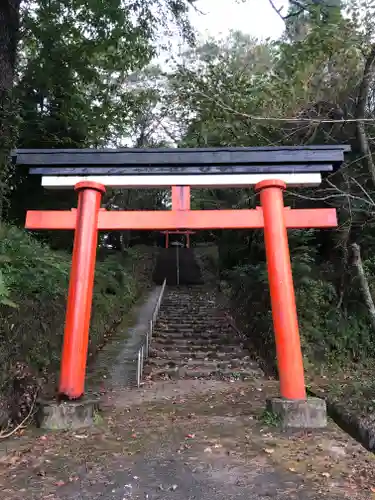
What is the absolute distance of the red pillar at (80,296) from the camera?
18.4ft

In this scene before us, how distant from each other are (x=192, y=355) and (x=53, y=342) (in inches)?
148

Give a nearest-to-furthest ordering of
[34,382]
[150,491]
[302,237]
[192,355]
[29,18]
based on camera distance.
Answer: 1. [150,491]
2. [34,382]
3. [29,18]
4. [192,355]
5. [302,237]

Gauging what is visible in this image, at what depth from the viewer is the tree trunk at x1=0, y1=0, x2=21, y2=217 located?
7965 mm

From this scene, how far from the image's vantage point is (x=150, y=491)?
12.0ft

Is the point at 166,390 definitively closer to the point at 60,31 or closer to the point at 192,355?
the point at 192,355

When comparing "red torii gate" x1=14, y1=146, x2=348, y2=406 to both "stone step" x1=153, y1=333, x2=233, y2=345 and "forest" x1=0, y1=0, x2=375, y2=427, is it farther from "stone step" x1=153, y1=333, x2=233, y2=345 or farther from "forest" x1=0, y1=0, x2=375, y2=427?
"stone step" x1=153, y1=333, x2=233, y2=345

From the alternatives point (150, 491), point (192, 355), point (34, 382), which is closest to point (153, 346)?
point (192, 355)

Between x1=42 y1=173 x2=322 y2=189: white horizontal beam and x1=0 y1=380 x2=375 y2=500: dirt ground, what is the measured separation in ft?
11.2

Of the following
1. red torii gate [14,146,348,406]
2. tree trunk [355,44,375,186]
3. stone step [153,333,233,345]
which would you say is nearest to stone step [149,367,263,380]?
stone step [153,333,233,345]

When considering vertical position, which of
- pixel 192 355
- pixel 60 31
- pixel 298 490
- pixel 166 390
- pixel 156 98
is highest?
pixel 156 98

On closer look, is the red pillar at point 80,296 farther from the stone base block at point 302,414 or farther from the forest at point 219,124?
→ the stone base block at point 302,414

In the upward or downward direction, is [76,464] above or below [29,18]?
below

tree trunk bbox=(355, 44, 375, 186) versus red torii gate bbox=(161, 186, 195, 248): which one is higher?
tree trunk bbox=(355, 44, 375, 186)

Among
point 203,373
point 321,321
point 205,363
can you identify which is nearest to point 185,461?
point 203,373
